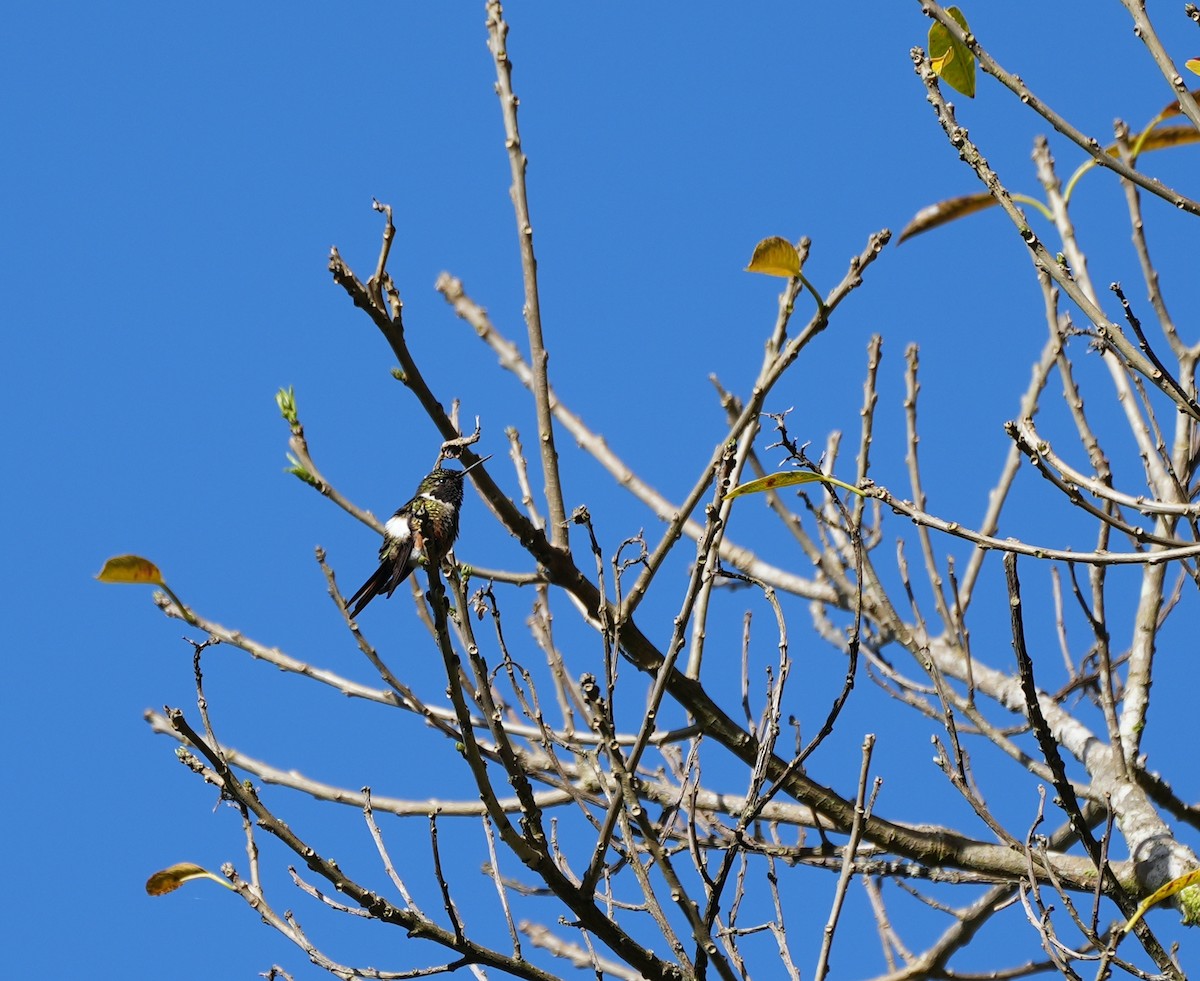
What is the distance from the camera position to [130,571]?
3.53 meters

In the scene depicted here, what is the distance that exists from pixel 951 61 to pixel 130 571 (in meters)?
2.42

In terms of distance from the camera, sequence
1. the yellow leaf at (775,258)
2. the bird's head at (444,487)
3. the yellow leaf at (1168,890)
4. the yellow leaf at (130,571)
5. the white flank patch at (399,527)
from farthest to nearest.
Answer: the bird's head at (444,487) → the white flank patch at (399,527) → the yellow leaf at (130,571) → the yellow leaf at (775,258) → the yellow leaf at (1168,890)

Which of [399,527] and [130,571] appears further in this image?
[399,527]

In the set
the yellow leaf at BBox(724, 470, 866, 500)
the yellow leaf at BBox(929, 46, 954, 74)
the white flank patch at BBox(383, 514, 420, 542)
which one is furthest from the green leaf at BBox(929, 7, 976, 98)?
the white flank patch at BBox(383, 514, 420, 542)

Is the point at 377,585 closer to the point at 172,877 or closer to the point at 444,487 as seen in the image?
the point at 444,487

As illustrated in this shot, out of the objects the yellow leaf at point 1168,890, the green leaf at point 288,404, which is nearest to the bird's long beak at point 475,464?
the green leaf at point 288,404

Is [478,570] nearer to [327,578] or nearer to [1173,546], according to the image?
[327,578]

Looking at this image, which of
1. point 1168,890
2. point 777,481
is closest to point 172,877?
point 777,481

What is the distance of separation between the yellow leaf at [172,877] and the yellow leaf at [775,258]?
6.47 feet

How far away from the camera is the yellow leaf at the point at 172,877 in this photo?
331 centimetres

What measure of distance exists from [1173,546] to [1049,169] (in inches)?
121

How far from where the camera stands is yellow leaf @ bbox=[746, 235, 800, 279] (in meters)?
3.03

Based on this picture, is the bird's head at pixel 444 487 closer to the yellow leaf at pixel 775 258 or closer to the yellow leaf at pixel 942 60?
the yellow leaf at pixel 775 258

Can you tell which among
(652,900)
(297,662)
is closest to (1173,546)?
(652,900)
